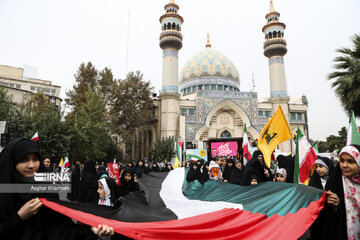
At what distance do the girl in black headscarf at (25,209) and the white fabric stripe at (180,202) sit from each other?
192cm

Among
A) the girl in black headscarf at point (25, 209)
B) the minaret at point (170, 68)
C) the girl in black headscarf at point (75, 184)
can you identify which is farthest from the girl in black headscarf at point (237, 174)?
the minaret at point (170, 68)

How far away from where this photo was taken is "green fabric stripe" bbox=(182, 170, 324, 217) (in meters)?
2.92

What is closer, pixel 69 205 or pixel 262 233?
pixel 69 205

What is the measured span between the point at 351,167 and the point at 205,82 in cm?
3216

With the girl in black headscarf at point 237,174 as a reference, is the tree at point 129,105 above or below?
above

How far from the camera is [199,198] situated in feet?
16.3

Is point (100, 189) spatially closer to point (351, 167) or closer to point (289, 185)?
point (289, 185)

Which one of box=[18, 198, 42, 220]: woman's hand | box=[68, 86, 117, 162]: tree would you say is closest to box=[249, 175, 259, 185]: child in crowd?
box=[18, 198, 42, 220]: woman's hand

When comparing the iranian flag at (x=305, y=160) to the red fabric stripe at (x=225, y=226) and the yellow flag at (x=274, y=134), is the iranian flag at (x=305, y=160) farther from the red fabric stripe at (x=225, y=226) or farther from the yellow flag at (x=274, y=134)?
the red fabric stripe at (x=225, y=226)

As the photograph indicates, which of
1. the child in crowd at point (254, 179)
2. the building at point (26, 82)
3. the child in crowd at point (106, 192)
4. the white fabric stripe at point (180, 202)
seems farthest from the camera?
the building at point (26, 82)

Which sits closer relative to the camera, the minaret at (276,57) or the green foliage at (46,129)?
the green foliage at (46,129)

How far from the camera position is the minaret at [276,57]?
30.8m

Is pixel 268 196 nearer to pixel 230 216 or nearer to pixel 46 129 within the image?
pixel 230 216

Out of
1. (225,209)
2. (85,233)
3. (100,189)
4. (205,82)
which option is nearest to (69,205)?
(85,233)
